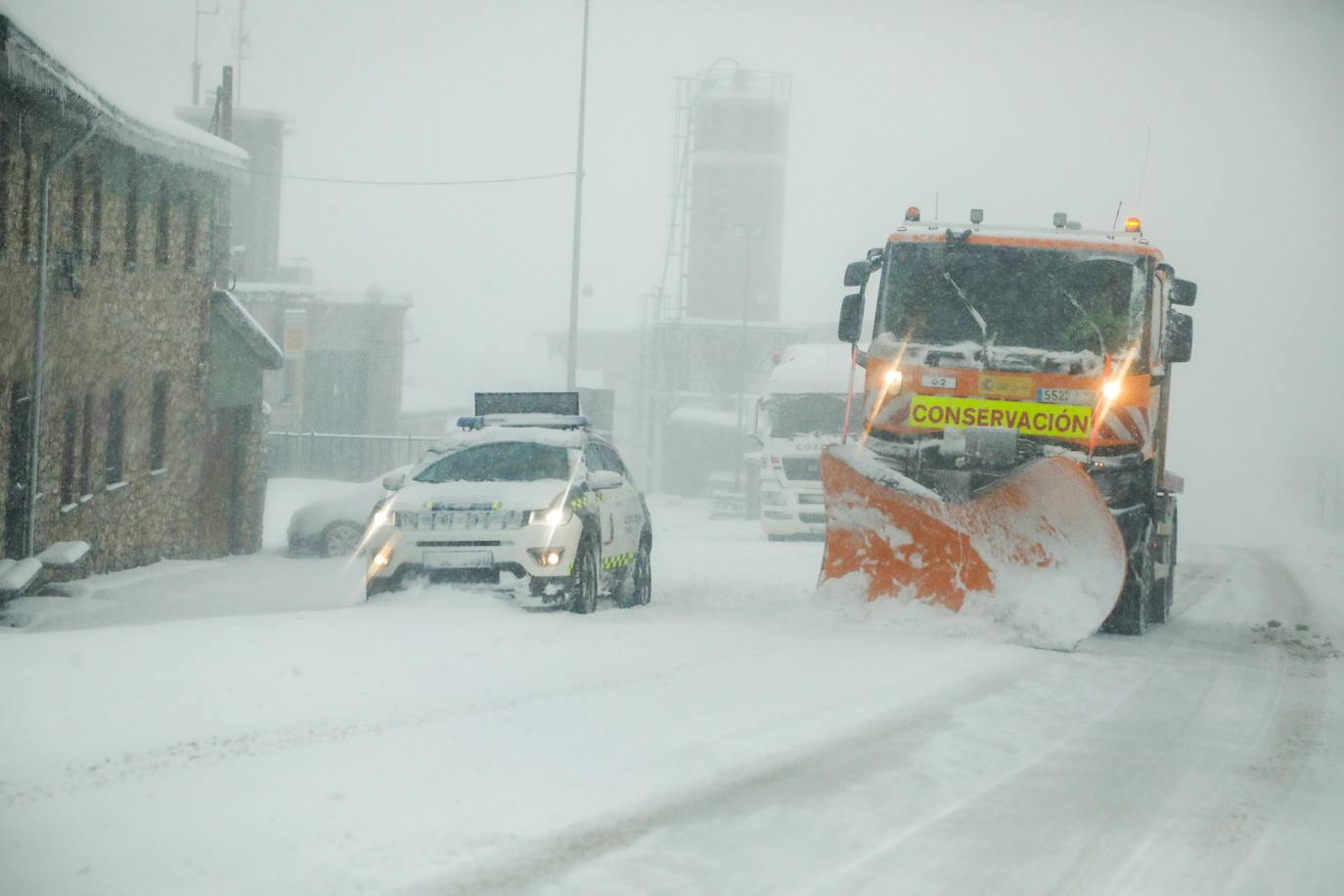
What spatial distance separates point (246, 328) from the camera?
24.9 m

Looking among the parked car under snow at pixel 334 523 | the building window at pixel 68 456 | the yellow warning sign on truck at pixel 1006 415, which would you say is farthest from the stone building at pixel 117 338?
the yellow warning sign on truck at pixel 1006 415

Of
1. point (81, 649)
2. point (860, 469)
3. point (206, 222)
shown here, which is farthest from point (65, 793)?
point (206, 222)

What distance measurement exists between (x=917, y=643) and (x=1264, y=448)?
243 ft

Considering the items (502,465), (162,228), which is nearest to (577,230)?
(162,228)

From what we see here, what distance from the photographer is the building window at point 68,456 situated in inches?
739

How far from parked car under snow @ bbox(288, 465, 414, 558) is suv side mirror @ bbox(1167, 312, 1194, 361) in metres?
13.5

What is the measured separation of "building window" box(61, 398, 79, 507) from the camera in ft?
61.6

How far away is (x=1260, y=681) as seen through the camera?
11031 mm

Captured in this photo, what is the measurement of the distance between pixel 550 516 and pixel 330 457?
28528 mm

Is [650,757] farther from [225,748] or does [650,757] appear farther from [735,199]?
[735,199]

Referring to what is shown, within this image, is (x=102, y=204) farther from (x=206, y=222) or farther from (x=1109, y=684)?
(x=1109, y=684)

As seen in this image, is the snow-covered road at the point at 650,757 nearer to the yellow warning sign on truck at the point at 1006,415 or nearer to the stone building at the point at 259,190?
the yellow warning sign on truck at the point at 1006,415

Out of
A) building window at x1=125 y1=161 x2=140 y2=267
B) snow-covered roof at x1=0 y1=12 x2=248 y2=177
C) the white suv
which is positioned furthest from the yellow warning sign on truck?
building window at x1=125 y1=161 x2=140 y2=267

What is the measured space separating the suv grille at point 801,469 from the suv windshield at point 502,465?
1433 centimetres
